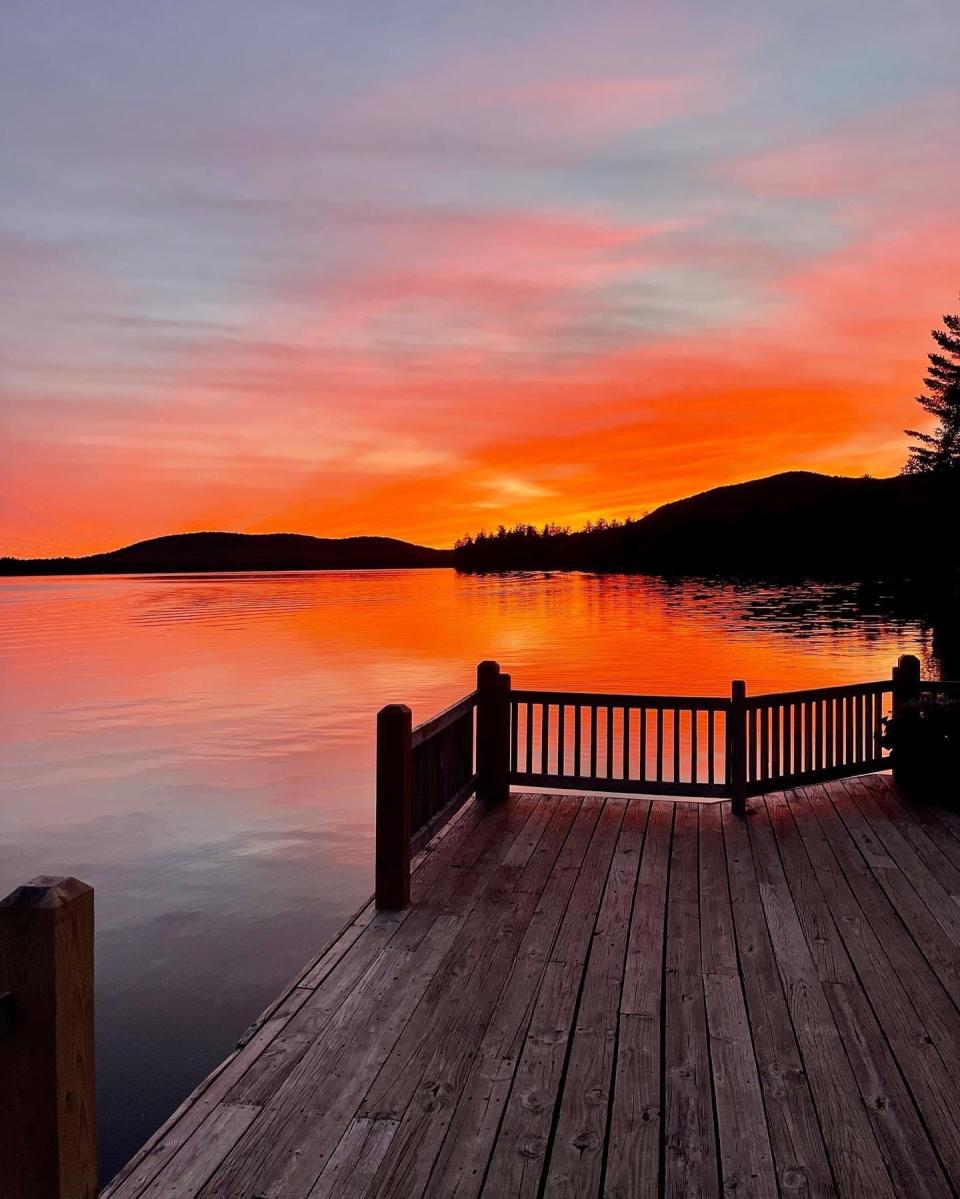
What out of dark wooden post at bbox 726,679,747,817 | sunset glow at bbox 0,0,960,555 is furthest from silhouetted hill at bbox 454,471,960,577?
dark wooden post at bbox 726,679,747,817

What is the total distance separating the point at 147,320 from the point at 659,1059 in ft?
84.7

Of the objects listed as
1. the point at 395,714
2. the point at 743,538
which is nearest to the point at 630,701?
the point at 395,714

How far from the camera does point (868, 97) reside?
39.8ft

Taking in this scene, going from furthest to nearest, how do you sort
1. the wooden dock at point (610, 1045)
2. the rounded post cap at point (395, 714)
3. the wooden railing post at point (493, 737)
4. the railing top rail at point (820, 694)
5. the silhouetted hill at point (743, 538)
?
the silhouetted hill at point (743, 538) < the wooden railing post at point (493, 737) < the railing top rail at point (820, 694) < the rounded post cap at point (395, 714) < the wooden dock at point (610, 1045)

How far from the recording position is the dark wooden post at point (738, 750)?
6.77m

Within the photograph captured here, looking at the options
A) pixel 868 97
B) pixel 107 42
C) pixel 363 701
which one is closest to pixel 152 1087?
pixel 107 42

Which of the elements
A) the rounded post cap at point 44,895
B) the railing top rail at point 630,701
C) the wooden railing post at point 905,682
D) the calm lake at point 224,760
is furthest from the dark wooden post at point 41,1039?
the wooden railing post at point 905,682

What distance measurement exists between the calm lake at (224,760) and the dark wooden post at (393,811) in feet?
7.71

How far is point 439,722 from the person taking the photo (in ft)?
18.8

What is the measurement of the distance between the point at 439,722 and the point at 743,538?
134 metres

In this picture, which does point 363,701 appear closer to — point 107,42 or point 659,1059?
point 107,42

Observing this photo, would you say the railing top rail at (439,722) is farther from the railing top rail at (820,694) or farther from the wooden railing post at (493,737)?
the railing top rail at (820,694)

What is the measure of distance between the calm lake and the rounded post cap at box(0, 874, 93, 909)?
4630mm

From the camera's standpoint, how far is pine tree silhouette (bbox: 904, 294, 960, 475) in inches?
1818
